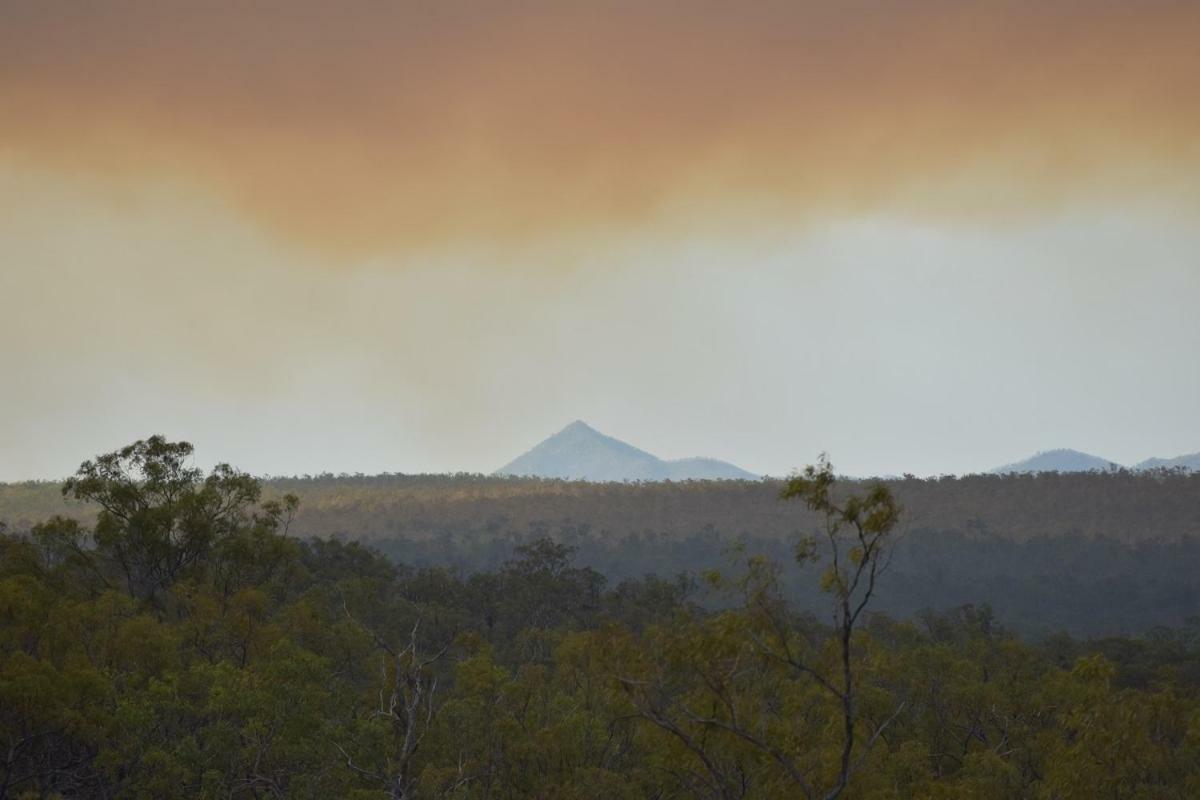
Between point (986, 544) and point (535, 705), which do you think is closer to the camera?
point (535, 705)

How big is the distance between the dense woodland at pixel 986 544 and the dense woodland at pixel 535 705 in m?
79.1

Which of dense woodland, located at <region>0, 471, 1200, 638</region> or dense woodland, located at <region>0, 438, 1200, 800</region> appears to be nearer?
dense woodland, located at <region>0, 438, 1200, 800</region>

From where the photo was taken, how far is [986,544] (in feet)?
518

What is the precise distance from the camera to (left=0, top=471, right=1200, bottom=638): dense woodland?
129625 mm

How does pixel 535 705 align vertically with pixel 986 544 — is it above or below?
below

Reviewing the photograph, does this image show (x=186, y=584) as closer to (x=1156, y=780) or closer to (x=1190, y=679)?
(x=1156, y=780)

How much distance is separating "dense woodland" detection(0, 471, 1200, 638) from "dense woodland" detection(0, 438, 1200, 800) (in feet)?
259

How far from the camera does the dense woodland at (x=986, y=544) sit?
129625 millimetres

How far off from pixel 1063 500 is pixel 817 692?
158118 mm

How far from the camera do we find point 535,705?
36406mm

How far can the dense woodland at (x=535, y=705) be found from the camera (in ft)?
61.8

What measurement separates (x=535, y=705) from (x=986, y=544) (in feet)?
439

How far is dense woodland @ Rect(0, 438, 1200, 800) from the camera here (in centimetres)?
1883

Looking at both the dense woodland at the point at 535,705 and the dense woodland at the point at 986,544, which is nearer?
the dense woodland at the point at 535,705
